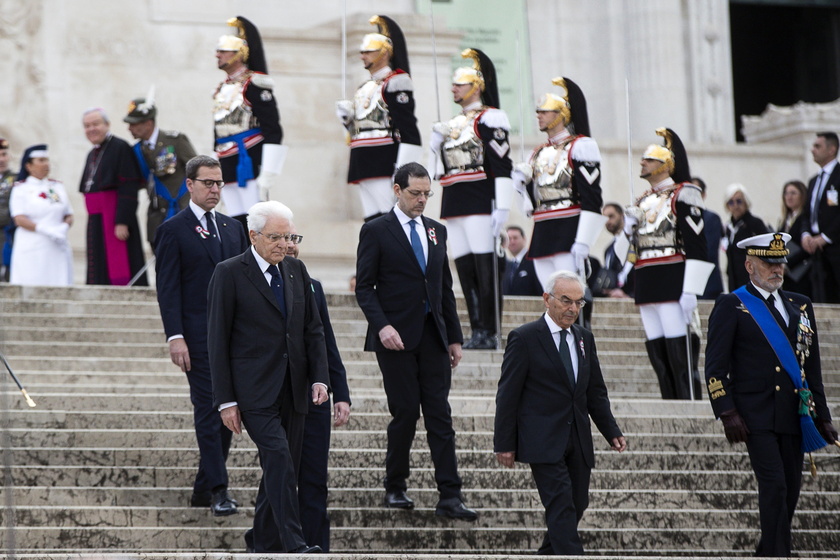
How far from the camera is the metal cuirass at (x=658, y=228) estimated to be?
11391mm

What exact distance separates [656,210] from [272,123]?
10.0ft

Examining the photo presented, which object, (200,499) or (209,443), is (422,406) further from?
(200,499)

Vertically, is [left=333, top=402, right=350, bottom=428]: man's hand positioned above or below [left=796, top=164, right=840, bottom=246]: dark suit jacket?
below

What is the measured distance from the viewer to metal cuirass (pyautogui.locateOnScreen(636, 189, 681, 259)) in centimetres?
1139

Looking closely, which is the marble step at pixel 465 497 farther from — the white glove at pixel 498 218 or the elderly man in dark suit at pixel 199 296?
the white glove at pixel 498 218

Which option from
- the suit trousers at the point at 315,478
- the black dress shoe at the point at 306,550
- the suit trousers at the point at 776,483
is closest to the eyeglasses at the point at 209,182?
the suit trousers at the point at 315,478

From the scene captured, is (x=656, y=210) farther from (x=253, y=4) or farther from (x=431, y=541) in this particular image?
(x=253, y=4)

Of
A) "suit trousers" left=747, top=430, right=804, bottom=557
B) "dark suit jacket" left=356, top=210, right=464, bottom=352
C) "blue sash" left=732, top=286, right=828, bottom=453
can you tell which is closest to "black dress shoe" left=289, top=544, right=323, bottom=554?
"dark suit jacket" left=356, top=210, right=464, bottom=352

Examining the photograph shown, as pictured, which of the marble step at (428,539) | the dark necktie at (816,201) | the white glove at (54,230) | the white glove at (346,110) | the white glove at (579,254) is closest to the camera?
the marble step at (428,539)

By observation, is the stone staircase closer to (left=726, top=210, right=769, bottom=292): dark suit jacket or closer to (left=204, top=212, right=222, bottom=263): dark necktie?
(left=204, top=212, right=222, bottom=263): dark necktie

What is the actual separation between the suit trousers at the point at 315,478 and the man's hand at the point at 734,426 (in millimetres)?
2091

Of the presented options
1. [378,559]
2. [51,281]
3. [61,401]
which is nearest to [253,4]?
[51,281]

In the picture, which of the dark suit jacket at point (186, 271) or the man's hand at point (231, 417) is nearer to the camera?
the man's hand at point (231, 417)

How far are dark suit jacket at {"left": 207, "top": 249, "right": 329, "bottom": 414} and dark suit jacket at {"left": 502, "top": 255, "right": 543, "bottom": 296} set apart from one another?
21.0 ft
